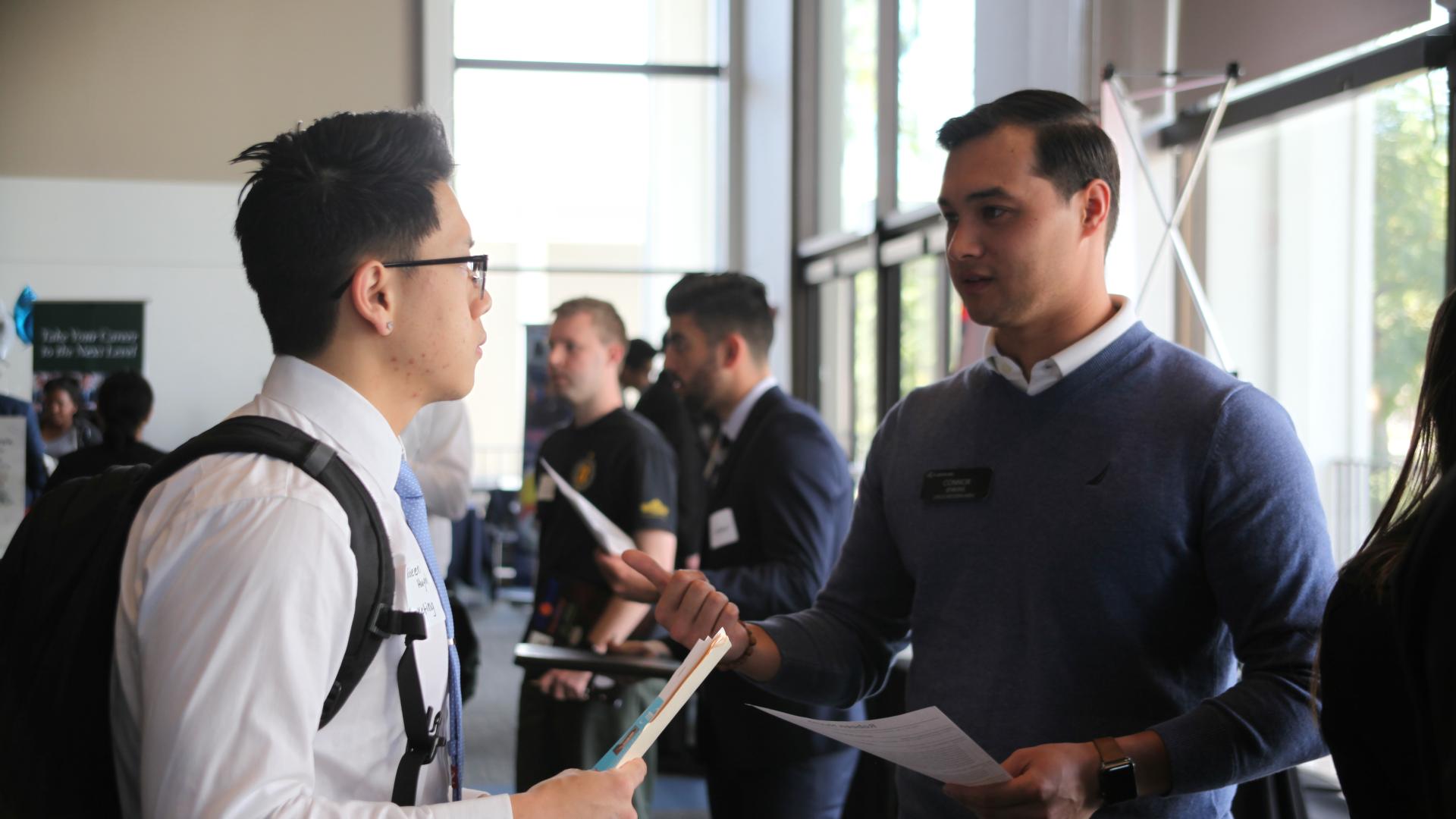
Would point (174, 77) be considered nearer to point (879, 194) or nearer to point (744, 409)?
point (879, 194)

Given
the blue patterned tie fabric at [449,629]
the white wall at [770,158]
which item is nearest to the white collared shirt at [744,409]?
the blue patterned tie fabric at [449,629]

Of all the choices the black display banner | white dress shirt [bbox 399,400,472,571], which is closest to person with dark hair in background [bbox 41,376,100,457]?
the black display banner

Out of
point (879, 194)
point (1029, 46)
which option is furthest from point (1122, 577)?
point (879, 194)

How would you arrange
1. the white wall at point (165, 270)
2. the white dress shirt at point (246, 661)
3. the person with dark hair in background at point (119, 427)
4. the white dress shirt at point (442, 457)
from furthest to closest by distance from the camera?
the white dress shirt at point (442, 457)
the white wall at point (165, 270)
the person with dark hair in background at point (119, 427)
the white dress shirt at point (246, 661)

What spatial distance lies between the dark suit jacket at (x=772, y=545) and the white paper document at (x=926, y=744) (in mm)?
1149

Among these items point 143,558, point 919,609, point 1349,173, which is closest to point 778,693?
point 919,609

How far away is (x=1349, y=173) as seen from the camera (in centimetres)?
340

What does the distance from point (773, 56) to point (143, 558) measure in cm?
741

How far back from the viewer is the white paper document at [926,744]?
1.23 metres

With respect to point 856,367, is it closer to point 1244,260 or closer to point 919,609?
point 1244,260

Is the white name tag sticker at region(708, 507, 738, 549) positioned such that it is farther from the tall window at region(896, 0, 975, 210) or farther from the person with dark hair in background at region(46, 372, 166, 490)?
the tall window at region(896, 0, 975, 210)

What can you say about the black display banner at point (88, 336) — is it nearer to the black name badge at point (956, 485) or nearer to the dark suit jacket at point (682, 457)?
the dark suit jacket at point (682, 457)

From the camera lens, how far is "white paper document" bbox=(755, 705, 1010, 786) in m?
1.23

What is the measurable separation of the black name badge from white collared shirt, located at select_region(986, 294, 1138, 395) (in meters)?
0.14
